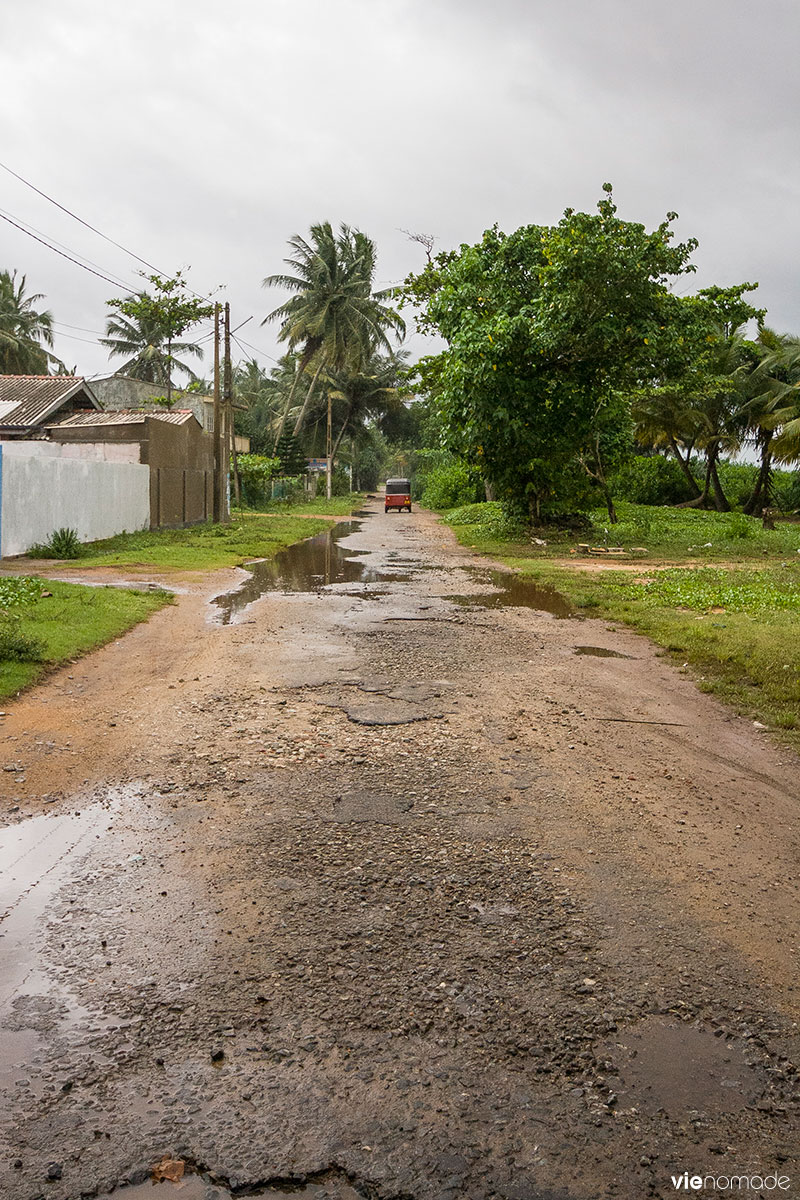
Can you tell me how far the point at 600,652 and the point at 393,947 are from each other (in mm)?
6435

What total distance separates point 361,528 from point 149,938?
29942 millimetres

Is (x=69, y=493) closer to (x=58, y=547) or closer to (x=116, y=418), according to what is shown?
(x=58, y=547)

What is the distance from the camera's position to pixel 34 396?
94.7 feet

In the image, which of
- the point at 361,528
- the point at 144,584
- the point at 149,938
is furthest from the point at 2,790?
the point at 361,528

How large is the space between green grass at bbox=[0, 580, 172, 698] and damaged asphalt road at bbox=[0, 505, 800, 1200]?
0.79m

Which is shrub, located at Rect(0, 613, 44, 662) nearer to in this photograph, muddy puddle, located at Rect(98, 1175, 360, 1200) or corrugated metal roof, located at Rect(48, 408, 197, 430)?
muddy puddle, located at Rect(98, 1175, 360, 1200)

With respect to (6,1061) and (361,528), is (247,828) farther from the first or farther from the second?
(361,528)

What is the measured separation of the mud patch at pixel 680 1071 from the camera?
2.63 meters

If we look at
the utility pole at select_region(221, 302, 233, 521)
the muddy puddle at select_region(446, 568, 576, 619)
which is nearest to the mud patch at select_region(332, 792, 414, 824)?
the muddy puddle at select_region(446, 568, 576, 619)

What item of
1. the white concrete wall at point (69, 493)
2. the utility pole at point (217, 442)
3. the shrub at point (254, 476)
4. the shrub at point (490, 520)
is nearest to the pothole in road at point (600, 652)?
the white concrete wall at point (69, 493)

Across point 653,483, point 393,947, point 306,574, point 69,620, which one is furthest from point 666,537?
point 393,947

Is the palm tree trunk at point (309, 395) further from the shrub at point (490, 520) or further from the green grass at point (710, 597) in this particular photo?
the green grass at point (710, 597)

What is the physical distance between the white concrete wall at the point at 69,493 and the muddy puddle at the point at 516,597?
8.66m

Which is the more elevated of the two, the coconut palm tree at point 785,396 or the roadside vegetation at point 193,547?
the coconut palm tree at point 785,396
